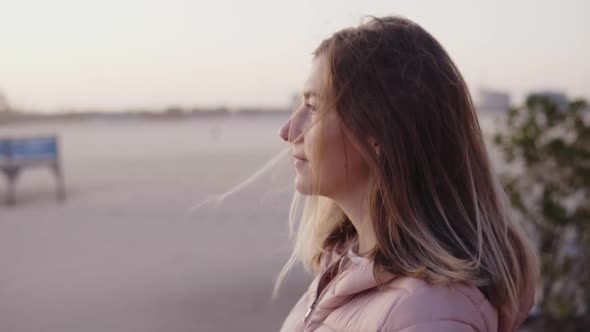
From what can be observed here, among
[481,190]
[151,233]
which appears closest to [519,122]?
[481,190]

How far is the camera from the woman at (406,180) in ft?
4.90

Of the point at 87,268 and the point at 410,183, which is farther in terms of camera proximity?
the point at 87,268

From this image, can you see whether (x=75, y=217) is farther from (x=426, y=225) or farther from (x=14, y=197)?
(x=426, y=225)

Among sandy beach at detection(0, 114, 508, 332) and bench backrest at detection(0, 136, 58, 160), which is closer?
sandy beach at detection(0, 114, 508, 332)

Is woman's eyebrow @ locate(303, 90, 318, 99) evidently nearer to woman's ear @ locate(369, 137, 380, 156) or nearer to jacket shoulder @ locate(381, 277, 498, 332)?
woman's ear @ locate(369, 137, 380, 156)

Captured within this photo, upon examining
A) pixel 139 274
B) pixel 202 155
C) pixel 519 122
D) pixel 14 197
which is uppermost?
pixel 519 122

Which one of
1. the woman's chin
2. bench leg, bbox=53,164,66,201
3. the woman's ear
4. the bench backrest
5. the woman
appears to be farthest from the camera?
bench leg, bbox=53,164,66,201

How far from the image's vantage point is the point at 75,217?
33.2 feet

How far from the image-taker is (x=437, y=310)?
1373mm

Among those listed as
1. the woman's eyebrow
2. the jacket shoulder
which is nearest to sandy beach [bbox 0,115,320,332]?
the woman's eyebrow

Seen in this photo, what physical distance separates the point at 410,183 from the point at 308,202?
711 mm

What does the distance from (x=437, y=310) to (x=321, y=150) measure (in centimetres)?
48

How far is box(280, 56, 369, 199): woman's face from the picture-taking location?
5.41 feet

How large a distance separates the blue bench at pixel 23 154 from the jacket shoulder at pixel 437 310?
421 inches
